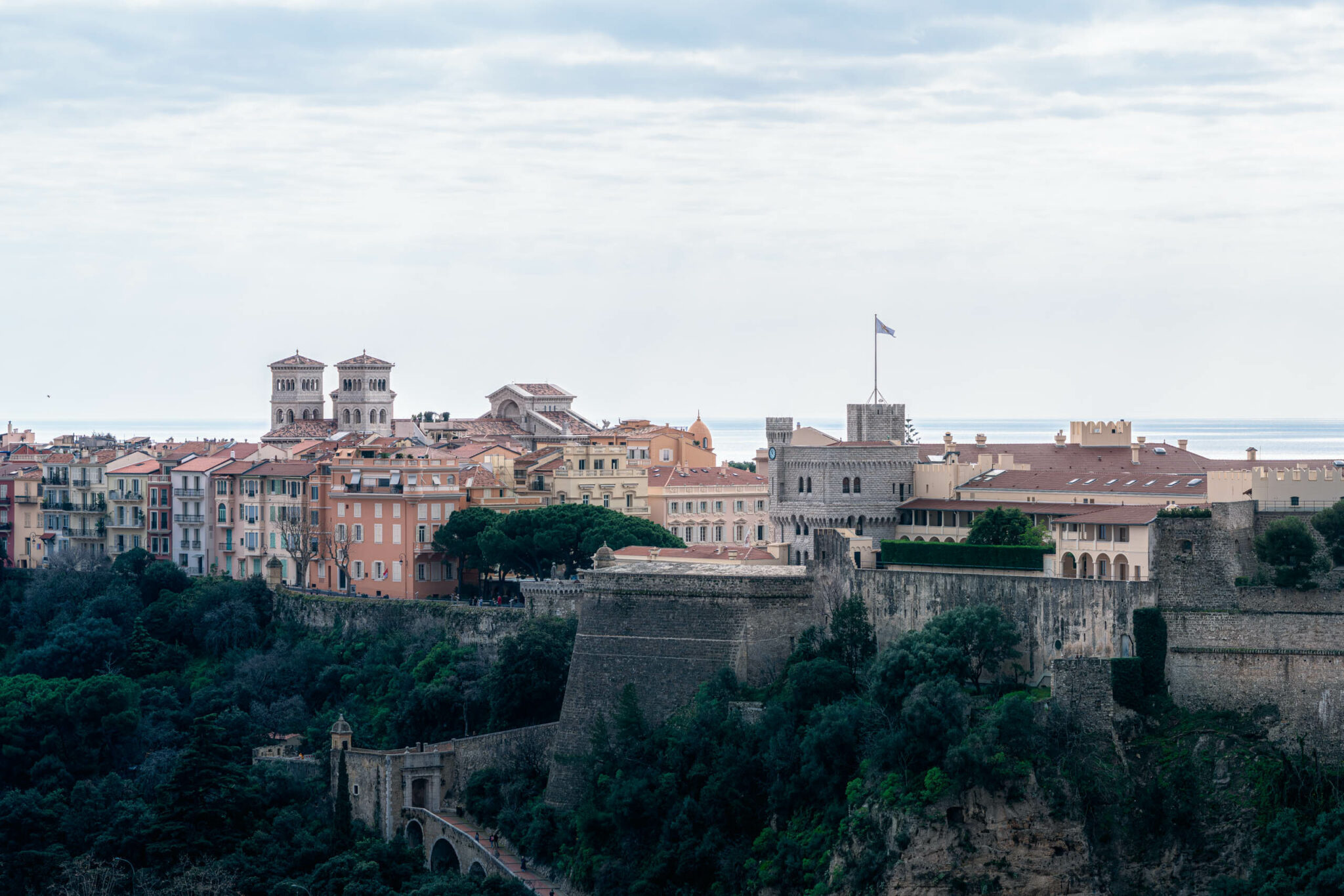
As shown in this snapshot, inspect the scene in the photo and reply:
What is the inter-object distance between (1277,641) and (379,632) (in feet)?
125

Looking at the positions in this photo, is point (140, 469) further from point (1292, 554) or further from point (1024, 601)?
point (1292, 554)

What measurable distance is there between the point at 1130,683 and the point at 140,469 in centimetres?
6003

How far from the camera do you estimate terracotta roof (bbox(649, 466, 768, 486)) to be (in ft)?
295

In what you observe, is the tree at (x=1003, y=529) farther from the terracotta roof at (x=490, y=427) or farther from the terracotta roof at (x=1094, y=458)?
the terracotta roof at (x=490, y=427)

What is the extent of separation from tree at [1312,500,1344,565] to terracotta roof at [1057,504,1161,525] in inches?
159

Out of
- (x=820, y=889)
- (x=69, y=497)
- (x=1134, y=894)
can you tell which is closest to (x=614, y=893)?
(x=820, y=889)

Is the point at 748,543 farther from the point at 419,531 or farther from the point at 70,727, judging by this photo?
the point at 70,727

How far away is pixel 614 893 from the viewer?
5606cm

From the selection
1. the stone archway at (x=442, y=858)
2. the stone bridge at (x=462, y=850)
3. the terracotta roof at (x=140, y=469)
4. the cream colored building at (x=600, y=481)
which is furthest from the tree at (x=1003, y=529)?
the terracotta roof at (x=140, y=469)

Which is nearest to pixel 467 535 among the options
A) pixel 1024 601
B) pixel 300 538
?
pixel 300 538

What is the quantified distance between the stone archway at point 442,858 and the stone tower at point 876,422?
19809 millimetres

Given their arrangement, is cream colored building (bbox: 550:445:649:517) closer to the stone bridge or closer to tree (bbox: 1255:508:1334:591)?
the stone bridge

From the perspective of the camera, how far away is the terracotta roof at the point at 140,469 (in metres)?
98.2

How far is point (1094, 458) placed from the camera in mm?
70938
